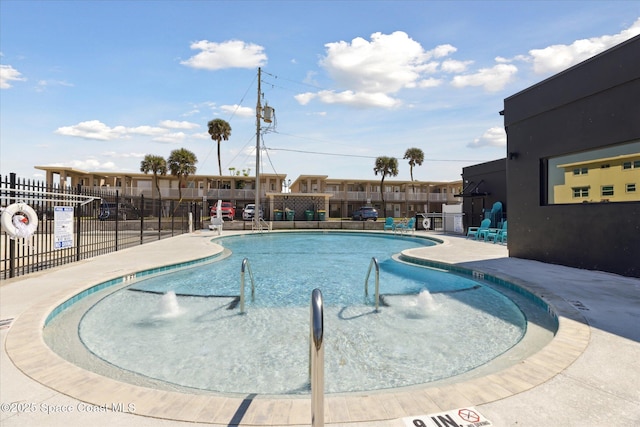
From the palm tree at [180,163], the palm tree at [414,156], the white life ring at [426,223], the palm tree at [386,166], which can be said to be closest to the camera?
the white life ring at [426,223]

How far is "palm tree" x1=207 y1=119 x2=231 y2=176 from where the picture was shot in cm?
4700

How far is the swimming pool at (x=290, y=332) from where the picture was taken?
3703mm

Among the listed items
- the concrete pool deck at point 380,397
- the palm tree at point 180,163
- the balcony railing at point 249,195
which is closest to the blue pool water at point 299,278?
the concrete pool deck at point 380,397

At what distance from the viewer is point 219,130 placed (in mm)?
47188

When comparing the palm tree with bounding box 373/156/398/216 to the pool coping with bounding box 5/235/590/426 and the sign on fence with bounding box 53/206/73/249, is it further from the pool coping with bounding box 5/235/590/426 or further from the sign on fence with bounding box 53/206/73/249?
the pool coping with bounding box 5/235/590/426

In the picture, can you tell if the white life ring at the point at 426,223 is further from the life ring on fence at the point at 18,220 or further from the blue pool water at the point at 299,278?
the life ring on fence at the point at 18,220

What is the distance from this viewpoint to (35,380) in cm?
279

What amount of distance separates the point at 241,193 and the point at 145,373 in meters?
35.9

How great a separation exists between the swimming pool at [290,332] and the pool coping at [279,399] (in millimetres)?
789

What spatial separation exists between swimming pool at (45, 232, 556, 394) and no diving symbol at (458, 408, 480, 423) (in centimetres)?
114

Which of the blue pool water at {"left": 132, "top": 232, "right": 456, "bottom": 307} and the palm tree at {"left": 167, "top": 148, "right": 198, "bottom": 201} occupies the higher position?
the palm tree at {"left": 167, "top": 148, "right": 198, "bottom": 201}

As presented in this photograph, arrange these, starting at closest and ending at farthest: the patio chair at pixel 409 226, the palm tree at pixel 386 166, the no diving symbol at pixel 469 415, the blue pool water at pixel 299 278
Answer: the no diving symbol at pixel 469 415, the blue pool water at pixel 299 278, the patio chair at pixel 409 226, the palm tree at pixel 386 166

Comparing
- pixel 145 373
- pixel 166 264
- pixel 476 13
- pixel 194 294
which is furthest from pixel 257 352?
pixel 476 13

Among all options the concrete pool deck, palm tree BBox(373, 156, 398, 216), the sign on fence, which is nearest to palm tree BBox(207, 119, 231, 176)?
palm tree BBox(373, 156, 398, 216)
